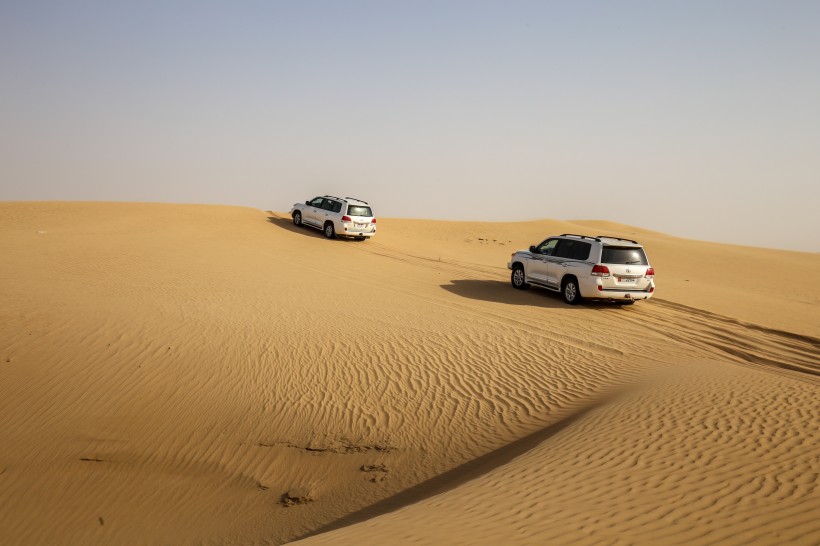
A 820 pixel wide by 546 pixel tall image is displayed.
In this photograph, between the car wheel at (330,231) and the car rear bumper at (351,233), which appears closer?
the car rear bumper at (351,233)

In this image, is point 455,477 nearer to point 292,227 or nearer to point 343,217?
point 343,217

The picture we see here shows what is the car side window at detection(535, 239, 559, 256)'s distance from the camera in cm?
1666

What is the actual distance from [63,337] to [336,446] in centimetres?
702

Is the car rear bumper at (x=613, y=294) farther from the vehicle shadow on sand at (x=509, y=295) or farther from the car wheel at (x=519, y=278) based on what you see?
the car wheel at (x=519, y=278)

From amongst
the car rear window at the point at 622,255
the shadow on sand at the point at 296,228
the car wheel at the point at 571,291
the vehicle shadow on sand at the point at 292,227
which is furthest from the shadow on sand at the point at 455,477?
the vehicle shadow on sand at the point at 292,227

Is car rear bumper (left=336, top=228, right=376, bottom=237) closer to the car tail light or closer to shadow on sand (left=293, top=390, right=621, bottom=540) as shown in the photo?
the car tail light

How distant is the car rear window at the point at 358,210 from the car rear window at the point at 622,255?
45.0 ft

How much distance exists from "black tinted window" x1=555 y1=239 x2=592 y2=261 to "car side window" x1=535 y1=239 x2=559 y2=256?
27 cm

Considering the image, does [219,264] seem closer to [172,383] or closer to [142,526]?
[172,383]

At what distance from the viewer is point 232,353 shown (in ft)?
36.8

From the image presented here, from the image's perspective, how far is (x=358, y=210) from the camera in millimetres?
26156

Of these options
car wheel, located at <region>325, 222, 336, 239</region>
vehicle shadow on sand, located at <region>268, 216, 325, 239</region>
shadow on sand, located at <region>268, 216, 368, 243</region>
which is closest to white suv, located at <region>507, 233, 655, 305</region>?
car wheel, located at <region>325, 222, 336, 239</region>

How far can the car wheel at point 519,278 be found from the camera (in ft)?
58.6

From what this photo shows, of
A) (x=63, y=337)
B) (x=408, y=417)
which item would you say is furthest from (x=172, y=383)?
(x=408, y=417)
